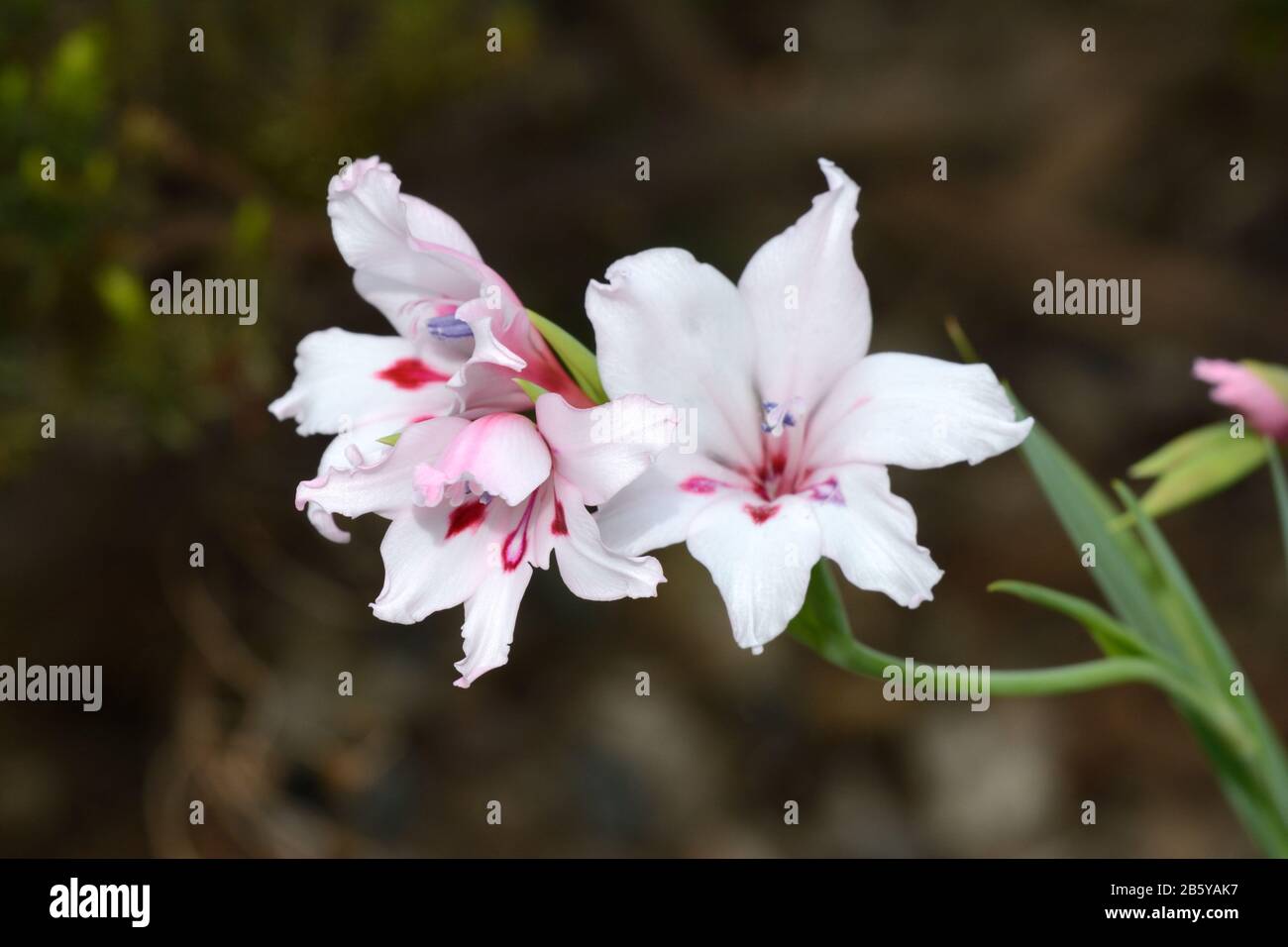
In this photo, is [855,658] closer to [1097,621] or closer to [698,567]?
[1097,621]

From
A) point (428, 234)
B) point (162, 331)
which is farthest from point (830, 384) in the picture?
point (162, 331)

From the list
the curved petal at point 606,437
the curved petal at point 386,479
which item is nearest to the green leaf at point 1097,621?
the curved petal at point 606,437

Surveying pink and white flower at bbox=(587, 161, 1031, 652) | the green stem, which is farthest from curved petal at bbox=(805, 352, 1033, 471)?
the green stem

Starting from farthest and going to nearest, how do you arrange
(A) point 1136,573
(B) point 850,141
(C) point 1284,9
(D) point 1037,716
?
(D) point 1037,716
(B) point 850,141
(C) point 1284,9
(A) point 1136,573

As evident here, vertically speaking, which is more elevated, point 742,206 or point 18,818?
point 742,206

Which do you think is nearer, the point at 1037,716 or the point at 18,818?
the point at 18,818

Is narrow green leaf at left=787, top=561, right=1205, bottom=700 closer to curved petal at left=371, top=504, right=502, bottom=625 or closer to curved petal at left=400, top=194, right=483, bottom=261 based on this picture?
curved petal at left=371, top=504, right=502, bottom=625

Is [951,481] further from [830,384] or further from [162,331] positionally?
[830,384]
